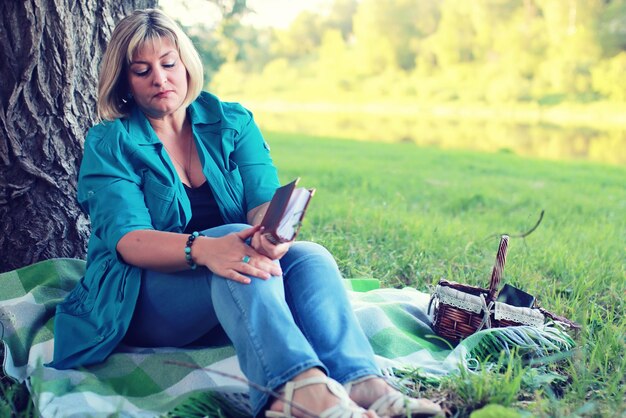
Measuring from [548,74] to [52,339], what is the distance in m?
28.4

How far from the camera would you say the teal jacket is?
2.07 meters

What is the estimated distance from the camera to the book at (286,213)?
178 centimetres

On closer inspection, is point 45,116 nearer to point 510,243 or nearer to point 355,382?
point 355,382

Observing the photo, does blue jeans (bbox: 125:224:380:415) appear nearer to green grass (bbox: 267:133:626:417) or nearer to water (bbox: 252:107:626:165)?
Result: green grass (bbox: 267:133:626:417)

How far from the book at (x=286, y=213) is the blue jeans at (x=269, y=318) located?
13 centimetres

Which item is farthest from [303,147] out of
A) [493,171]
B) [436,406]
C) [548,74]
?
[548,74]

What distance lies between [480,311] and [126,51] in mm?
1458

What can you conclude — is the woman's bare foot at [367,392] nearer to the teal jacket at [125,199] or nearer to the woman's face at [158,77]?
the teal jacket at [125,199]

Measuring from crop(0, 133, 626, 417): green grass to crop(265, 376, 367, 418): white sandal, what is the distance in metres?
0.35

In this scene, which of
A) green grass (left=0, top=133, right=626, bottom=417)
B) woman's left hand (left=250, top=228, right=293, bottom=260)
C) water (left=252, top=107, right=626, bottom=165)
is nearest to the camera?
woman's left hand (left=250, top=228, right=293, bottom=260)

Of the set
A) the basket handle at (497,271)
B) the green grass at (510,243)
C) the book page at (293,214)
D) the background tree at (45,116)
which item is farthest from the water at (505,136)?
the book page at (293,214)

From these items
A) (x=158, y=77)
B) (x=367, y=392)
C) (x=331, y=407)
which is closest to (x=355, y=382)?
(x=367, y=392)

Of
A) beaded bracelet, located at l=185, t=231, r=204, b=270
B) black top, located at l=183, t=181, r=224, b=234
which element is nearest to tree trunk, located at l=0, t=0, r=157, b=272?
black top, located at l=183, t=181, r=224, b=234

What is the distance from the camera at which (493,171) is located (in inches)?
318
